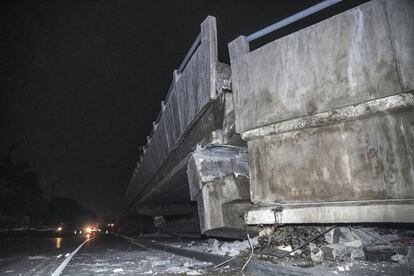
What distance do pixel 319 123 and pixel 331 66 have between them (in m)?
0.73

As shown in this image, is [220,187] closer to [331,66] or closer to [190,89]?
[190,89]

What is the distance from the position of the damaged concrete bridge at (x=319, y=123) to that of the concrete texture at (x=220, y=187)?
18 millimetres

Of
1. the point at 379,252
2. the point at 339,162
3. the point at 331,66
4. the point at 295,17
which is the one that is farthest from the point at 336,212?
the point at 295,17

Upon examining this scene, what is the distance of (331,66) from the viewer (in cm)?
418

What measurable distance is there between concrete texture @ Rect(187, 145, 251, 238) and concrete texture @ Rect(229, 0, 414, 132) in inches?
45.1

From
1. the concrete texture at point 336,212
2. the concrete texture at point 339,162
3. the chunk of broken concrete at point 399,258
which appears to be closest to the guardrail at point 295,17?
the concrete texture at point 339,162

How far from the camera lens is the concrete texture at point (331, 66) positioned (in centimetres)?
369

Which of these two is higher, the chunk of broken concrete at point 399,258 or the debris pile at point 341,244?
the debris pile at point 341,244

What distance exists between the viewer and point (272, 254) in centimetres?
551

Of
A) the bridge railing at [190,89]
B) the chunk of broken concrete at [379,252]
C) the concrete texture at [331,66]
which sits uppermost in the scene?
the bridge railing at [190,89]

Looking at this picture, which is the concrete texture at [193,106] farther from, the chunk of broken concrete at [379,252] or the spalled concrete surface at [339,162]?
the chunk of broken concrete at [379,252]

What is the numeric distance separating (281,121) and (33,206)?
185 feet

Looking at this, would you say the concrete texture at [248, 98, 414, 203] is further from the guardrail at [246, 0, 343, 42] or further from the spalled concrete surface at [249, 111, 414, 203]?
the guardrail at [246, 0, 343, 42]

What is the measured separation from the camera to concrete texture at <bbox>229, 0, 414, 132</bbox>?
369cm
